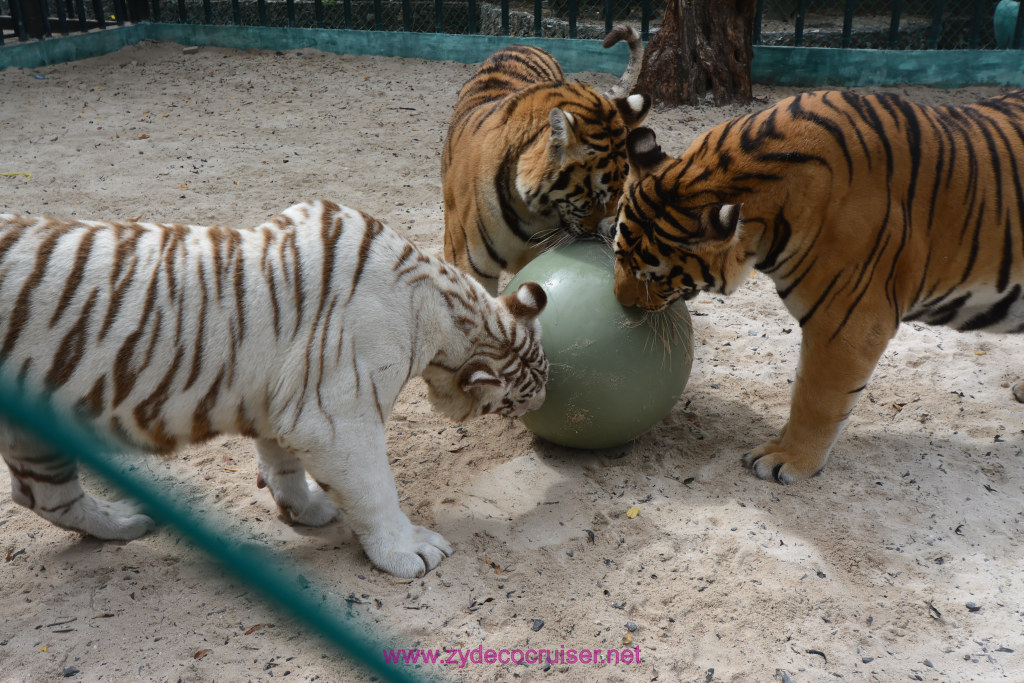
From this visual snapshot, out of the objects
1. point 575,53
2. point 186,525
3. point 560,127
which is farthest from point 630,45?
point 186,525

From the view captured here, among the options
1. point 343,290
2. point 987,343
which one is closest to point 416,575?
point 343,290

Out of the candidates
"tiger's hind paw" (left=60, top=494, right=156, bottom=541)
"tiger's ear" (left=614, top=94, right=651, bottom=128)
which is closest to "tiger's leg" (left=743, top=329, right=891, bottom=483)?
"tiger's ear" (left=614, top=94, right=651, bottom=128)

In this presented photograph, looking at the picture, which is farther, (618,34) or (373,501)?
(618,34)

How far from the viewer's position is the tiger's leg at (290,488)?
3.30 meters

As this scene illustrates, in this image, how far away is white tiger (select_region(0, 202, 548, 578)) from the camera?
267 centimetres

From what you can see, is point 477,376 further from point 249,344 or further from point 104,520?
point 104,520

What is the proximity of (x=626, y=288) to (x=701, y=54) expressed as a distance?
19.9 ft

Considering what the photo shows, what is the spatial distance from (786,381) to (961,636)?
1800 millimetres

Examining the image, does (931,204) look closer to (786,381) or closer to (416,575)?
(786,381)

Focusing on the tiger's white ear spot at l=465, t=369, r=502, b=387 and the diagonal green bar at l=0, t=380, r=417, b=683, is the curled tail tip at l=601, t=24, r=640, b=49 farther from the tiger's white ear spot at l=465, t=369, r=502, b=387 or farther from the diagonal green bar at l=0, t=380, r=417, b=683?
the diagonal green bar at l=0, t=380, r=417, b=683

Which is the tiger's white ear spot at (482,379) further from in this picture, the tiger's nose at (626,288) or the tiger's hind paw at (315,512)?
the tiger's hind paw at (315,512)

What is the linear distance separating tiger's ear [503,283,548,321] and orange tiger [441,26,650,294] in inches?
37.4

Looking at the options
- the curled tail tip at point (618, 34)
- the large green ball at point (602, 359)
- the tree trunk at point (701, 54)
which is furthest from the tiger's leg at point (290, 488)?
the tree trunk at point (701, 54)

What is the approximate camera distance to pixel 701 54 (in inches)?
343
